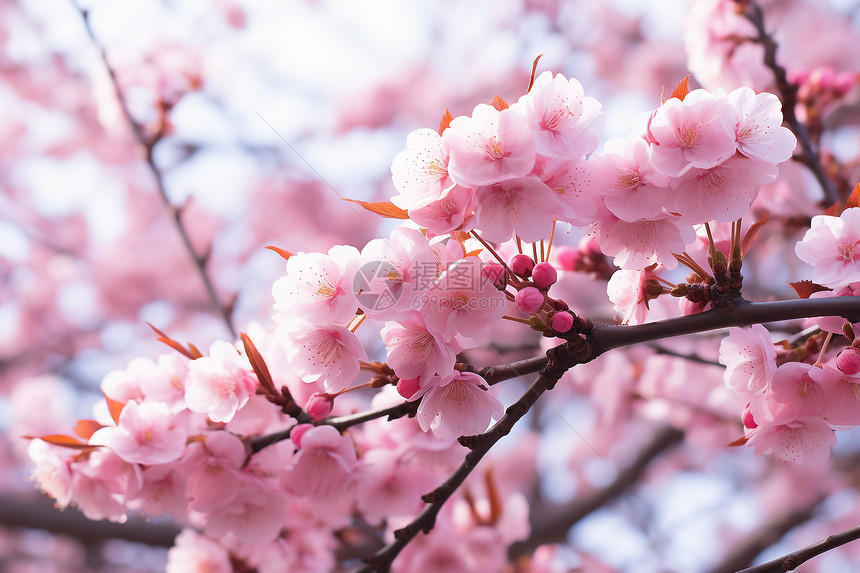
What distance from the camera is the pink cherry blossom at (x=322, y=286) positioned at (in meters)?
0.89

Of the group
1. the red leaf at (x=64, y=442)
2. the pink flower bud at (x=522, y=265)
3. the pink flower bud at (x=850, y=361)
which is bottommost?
the red leaf at (x=64, y=442)

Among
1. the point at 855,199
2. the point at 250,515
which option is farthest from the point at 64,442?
the point at 855,199

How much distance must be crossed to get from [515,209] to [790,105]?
3.98 feet

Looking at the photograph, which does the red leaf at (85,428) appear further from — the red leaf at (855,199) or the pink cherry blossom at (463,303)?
the red leaf at (855,199)

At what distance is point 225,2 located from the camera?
550cm

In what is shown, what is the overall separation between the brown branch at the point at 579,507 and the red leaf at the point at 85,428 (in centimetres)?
192

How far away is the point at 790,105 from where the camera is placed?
5.33 feet

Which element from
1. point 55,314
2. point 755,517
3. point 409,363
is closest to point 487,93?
point 755,517

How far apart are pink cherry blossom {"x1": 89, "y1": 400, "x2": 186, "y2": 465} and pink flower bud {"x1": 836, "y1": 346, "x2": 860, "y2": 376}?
1.10 m

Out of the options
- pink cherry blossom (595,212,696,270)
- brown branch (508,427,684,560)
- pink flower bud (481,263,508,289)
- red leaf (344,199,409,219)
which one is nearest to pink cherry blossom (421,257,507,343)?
pink flower bud (481,263,508,289)

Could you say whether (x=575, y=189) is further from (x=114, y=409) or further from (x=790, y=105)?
(x=790, y=105)

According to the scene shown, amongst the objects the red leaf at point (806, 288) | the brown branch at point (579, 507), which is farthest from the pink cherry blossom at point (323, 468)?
the brown branch at point (579, 507)

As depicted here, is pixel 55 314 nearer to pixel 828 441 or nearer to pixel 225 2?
pixel 225 2

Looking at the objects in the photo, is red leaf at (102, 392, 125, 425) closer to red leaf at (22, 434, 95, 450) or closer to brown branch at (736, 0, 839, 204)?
red leaf at (22, 434, 95, 450)
